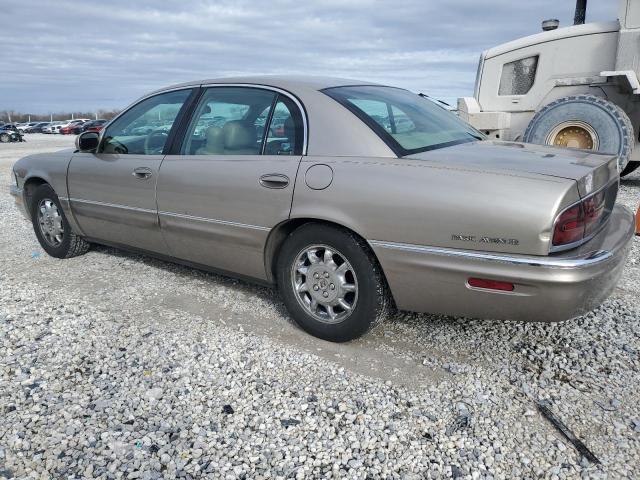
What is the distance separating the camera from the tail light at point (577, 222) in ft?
8.10

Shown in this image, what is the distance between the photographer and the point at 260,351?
3.19 meters

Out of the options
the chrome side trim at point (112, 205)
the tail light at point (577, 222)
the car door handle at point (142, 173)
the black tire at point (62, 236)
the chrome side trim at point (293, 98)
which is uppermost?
the chrome side trim at point (293, 98)

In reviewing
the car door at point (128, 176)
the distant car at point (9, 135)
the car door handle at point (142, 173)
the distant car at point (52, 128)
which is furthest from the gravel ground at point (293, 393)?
the distant car at point (52, 128)

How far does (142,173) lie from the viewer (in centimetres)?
401

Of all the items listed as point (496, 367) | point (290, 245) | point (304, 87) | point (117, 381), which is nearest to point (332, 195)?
point (290, 245)

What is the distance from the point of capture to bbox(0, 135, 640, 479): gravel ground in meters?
2.25

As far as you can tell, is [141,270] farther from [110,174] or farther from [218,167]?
[218,167]

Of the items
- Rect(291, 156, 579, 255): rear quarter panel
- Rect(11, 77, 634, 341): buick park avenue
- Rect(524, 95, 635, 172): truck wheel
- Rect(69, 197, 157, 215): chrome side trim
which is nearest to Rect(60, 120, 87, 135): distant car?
Rect(524, 95, 635, 172): truck wheel

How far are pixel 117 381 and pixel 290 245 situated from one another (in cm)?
125

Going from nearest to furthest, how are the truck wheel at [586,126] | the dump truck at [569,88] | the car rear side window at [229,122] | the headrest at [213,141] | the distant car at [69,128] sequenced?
the car rear side window at [229,122]
the headrest at [213,141]
the truck wheel at [586,126]
the dump truck at [569,88]
the distant car at [69,128]

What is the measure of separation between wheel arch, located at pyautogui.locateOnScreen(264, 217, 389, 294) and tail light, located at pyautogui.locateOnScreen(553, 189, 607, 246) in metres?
0.96

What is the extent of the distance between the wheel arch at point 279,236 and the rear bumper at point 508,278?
0.72 ft

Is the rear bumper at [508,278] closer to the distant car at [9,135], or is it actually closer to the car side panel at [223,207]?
the car side panel at [223,207]

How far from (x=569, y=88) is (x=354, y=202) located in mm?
6769
